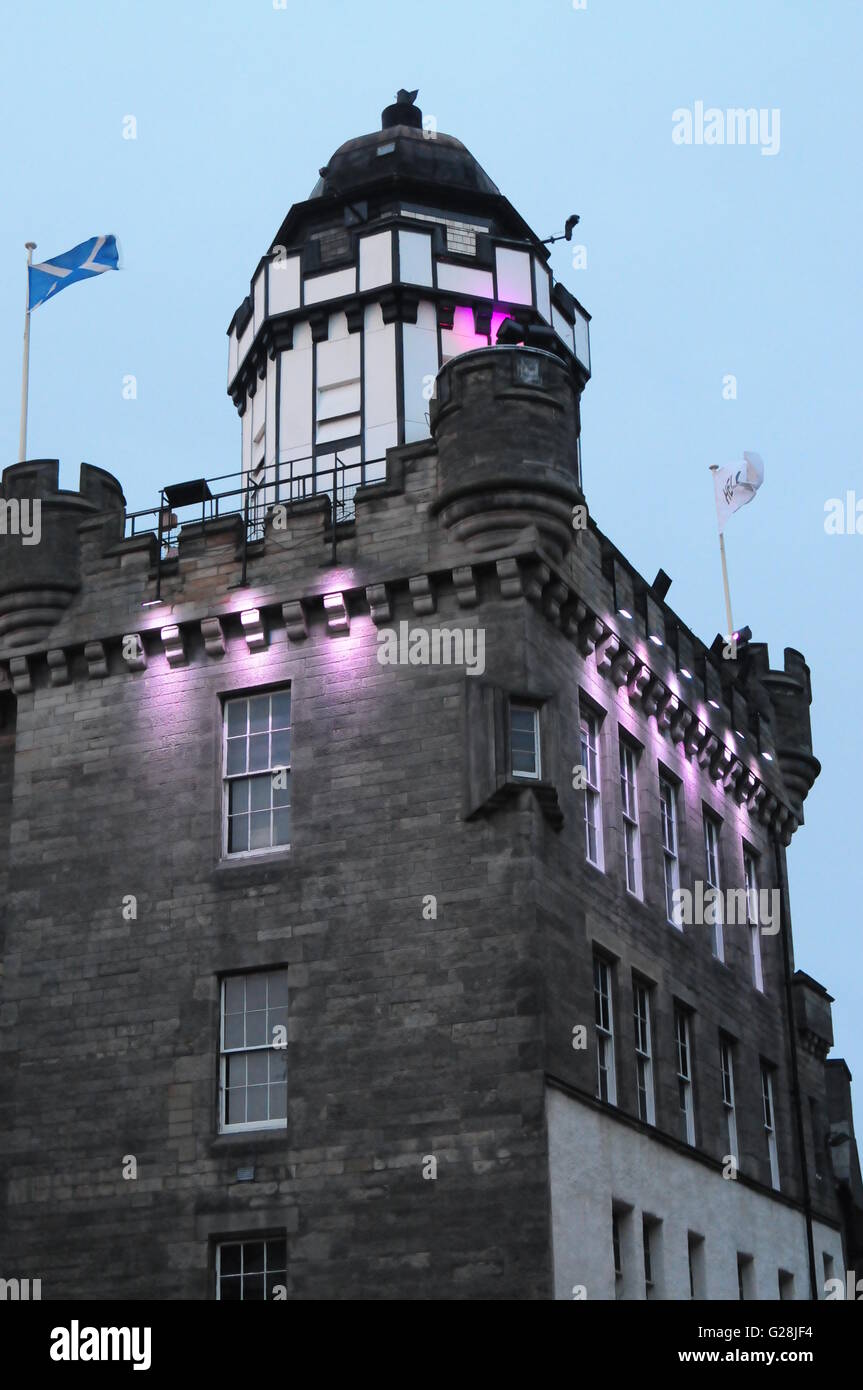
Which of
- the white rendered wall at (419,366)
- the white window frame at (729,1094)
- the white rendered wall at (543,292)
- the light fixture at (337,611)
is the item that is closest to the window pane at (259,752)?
the light fixture at (337,611)

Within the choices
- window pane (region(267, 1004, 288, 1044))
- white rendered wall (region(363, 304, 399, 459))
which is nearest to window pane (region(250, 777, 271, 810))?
window pane (region(267, 1004, 288, 1044))

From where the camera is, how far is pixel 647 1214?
32312 mm

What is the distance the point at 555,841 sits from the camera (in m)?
31.5

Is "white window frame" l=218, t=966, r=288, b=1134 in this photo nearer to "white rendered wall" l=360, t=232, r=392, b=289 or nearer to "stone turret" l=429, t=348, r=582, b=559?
"stone turret" l=429, t=348, r=582, b=559

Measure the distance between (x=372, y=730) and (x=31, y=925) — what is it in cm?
654

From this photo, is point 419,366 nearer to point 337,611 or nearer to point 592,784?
point 337,611

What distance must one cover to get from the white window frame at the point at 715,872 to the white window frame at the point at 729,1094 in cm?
168

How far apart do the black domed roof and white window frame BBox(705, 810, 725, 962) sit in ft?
50.3

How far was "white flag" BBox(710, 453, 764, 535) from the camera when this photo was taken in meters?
43.0

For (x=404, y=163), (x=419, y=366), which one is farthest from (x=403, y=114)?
(x=419, y=366)

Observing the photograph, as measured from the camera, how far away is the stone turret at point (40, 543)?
35062 mm

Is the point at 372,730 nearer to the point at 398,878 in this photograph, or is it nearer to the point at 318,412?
the point at 398,878

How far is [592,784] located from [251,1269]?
382 inches

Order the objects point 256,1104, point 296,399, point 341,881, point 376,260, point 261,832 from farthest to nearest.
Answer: point 376,260 → point 296,399 → point 261,832 → point 341,881 → point 256,1104
